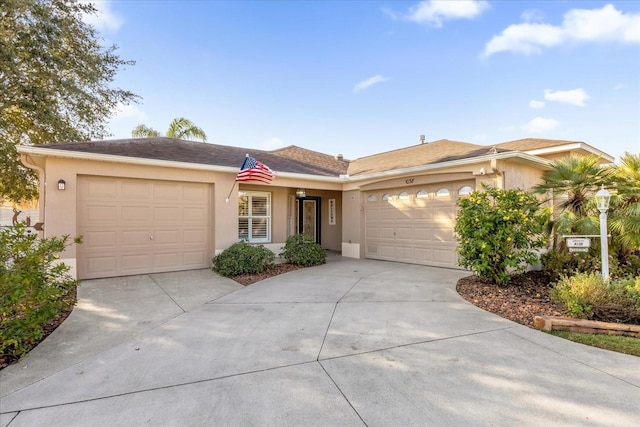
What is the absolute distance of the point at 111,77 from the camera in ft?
39.7

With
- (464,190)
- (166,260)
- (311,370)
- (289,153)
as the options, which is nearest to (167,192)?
(166,260)

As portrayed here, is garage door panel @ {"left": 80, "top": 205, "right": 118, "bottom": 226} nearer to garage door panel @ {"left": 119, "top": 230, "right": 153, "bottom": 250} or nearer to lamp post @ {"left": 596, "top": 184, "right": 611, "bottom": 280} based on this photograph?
garage door panel @ {"left": 119, "top": 230, "right": 153, "bottom": 250}

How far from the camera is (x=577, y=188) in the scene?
679 cm

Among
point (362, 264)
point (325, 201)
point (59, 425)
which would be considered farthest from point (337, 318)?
point (325, 201)

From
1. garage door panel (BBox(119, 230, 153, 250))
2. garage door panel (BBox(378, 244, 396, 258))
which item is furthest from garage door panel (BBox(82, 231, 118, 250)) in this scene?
garage door panel (BBox(378, 244, 396, 258))

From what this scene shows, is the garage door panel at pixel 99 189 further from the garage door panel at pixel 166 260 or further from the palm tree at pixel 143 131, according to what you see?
the palm tree at pixel 143 131

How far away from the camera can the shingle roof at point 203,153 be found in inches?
321

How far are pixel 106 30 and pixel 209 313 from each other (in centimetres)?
1230

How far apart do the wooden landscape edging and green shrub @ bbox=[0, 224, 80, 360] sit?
6.83 m

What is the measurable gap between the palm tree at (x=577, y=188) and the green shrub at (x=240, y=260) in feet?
23.7

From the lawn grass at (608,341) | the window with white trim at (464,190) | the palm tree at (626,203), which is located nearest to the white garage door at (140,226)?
the window with white trim at (464,190)

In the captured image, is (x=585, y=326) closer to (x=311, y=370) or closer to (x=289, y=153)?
Answer: (x=311, y=370)

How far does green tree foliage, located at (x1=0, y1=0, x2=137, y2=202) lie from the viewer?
387 inches

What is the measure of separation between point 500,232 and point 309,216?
8.51 m
